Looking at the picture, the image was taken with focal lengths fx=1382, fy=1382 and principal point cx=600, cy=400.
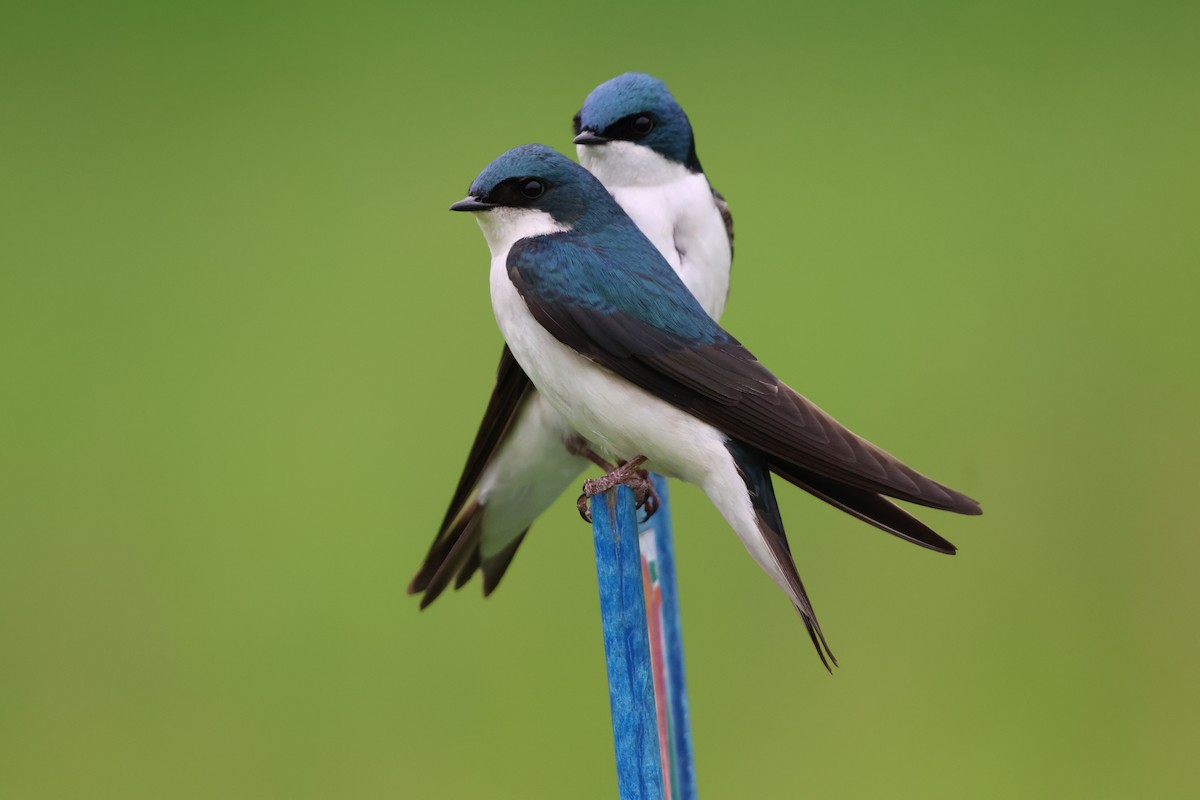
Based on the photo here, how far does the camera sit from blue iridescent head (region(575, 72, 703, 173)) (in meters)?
1.79

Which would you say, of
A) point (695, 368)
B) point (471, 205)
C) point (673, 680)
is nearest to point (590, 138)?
point (471, 205)

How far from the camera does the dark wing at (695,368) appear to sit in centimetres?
142

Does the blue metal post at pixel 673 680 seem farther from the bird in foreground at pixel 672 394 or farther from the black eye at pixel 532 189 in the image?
the black eye at pixel 532 189

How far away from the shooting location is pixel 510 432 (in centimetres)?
187

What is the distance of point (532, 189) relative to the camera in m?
1.59

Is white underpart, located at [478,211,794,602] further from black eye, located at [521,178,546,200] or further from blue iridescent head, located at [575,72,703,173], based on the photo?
blue iridescent head, located at [575,72,703,173]

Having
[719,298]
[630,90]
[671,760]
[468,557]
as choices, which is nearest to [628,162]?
[630,90]

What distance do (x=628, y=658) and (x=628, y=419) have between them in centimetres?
30

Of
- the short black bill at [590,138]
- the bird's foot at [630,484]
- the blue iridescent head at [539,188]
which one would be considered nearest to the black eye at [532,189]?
the blue iridescent head at [539,188]

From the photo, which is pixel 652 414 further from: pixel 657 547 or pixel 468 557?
pixel 468 557

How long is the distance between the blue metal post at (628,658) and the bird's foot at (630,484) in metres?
0.06

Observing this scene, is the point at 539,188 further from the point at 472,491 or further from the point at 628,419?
the point at 472,491

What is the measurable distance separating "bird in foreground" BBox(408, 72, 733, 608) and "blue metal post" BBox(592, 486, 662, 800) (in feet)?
1.75

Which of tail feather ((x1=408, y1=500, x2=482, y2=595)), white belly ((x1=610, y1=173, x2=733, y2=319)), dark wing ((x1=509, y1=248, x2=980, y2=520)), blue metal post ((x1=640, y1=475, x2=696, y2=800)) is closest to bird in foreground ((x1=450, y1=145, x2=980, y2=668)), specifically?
dark wing ((x1=509, y1=248, x2=980, y2=520))
